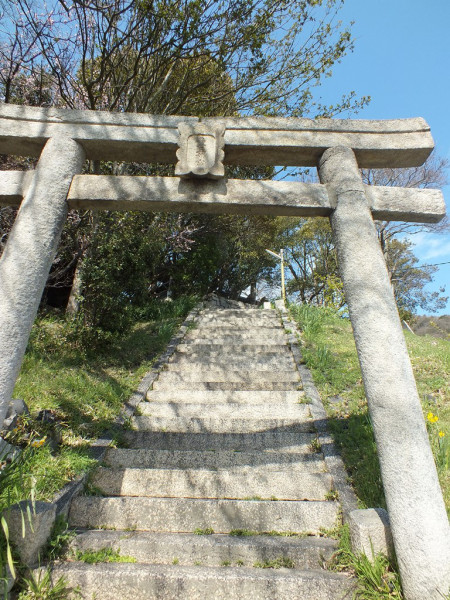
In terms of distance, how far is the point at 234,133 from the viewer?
328 cm

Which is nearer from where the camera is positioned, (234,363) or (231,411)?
(231,411)

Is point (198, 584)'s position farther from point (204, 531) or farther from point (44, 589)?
point (44, 589)

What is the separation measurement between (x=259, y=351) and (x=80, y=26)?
647 cm

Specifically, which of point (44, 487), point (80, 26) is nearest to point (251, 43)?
point (80, 26)

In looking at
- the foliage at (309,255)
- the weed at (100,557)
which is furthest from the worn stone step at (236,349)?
the foliage at (309,255)

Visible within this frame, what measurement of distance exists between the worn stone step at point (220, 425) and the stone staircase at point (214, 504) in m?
0.01

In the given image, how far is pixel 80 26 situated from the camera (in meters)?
6.26

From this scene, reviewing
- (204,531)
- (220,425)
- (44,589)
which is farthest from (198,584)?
(220,425)

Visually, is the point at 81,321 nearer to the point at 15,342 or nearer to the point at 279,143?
the point at 15,342

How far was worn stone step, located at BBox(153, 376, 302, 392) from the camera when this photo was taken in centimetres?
513

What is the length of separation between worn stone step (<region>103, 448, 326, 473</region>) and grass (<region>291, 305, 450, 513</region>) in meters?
0.41

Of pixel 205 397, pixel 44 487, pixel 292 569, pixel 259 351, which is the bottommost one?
pixel 292 569

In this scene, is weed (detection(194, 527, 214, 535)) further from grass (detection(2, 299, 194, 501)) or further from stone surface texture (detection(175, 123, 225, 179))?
stone surface texture (detection(175, 123, 225, 179))

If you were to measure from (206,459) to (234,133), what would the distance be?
3.07 meters
